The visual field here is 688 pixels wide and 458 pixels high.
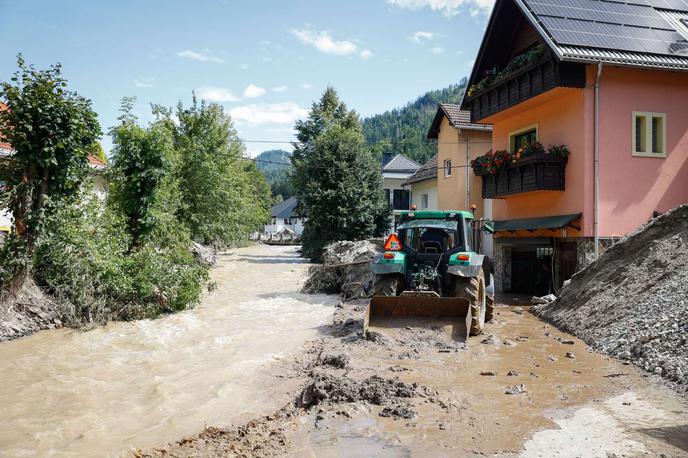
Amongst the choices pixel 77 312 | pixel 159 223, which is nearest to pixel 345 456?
pixel 77 312

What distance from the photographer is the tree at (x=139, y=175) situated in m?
13.8

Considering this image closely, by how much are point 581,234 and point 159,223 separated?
11.5 m

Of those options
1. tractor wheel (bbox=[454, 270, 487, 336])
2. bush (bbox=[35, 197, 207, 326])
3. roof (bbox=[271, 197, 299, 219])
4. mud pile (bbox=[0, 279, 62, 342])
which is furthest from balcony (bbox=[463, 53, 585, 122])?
roof (bbox=[271, 197, 299, 219])

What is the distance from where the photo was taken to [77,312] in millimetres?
11141

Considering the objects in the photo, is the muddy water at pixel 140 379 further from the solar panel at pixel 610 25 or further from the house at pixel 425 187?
the house at pixel 425 187

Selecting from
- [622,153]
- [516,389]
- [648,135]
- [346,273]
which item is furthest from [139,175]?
[648,135]

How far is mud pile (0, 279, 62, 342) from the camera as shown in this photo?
9.97 meters

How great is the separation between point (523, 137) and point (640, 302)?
10.4m

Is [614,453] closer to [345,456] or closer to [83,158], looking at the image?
[345,456]

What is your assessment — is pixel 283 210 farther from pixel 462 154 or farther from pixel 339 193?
pixel 462 154

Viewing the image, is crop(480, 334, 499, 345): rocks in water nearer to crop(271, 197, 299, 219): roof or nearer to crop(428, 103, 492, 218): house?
crop(428, 103, 492, 218): house

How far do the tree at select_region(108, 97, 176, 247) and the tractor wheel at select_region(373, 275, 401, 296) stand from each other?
21.7ft

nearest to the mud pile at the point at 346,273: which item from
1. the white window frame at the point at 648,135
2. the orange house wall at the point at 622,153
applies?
the orange house wall at the point at 622,153

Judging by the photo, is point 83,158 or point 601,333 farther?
point 83,158
